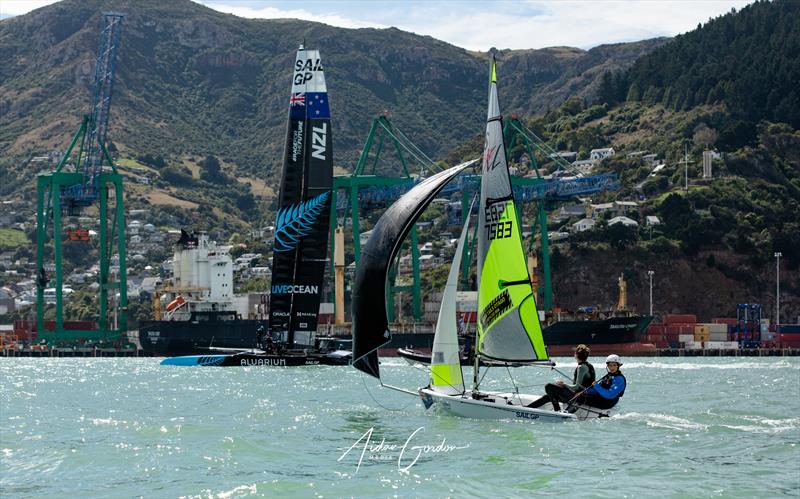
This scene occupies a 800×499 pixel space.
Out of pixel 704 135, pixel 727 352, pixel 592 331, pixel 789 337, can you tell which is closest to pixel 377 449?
pixel 592 331

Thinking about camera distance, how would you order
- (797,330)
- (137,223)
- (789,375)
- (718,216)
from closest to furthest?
(789,375) < (797,330) < (718,216) < (137,223)

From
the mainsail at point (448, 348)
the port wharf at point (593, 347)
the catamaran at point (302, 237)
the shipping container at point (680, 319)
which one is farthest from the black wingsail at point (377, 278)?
the shipping container at point (680, 319)

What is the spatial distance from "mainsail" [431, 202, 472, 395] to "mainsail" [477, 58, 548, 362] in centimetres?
47

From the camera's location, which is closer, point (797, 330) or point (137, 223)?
point (797, 330)

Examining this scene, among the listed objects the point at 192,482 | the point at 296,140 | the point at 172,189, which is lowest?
the point at 192,482

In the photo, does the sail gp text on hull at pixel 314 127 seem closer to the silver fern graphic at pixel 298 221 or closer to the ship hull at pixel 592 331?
the silver fern graphic at pixel 298 221

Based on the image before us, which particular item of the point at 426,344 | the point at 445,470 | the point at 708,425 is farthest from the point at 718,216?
the point at 445,470

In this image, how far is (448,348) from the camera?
24125 millimetres

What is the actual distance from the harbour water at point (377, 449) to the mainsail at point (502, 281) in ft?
5.35

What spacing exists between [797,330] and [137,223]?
9093 cm

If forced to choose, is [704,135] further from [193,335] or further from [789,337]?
[193,335]

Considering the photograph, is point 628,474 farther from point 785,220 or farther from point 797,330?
point 785,220

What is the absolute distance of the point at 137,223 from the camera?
158m

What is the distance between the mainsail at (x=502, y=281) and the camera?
23.7 metres
